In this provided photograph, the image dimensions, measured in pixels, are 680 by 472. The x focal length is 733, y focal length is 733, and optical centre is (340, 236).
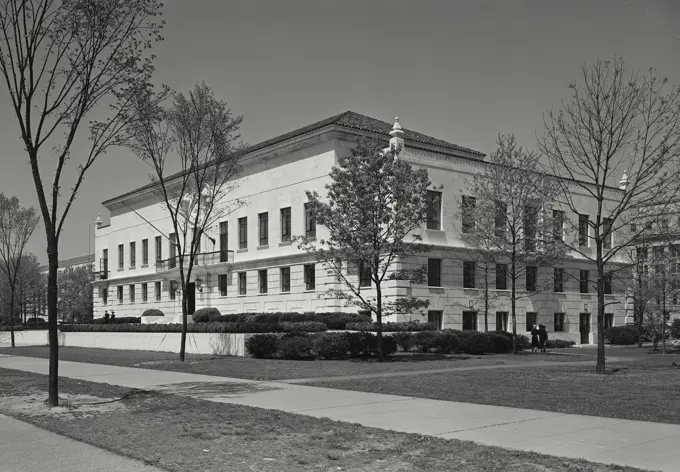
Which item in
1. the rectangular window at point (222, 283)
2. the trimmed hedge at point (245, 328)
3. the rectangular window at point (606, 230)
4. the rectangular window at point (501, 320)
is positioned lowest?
the rectangular window at point (501, 320)

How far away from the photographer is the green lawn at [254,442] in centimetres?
827

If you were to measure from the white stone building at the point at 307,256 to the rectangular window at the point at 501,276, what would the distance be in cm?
39

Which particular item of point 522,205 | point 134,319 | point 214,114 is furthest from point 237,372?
point 134,319

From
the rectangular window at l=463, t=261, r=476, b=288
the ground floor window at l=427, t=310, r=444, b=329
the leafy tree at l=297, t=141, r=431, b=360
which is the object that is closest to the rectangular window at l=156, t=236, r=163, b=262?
the ground floor window at l=427, t=310, r=444, b=329

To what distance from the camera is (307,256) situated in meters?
45.4

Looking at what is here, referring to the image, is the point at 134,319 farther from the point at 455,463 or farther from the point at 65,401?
the point at 455,463

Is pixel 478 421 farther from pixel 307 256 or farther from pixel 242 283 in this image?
pixel 242 283

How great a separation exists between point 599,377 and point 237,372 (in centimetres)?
1047

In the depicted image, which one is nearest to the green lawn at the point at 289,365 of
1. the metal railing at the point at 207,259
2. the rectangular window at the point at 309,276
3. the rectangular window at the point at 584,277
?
the rectangular window at the point at 309,276

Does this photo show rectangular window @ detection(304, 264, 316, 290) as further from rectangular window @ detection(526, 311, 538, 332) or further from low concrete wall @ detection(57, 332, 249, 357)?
rectangular window @ detection(526, 311, 538, 332)

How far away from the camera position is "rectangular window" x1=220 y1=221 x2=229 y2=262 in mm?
53562

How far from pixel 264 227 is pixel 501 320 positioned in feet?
55.7

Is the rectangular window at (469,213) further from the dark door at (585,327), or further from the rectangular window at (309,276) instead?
the dark door at (585,327)

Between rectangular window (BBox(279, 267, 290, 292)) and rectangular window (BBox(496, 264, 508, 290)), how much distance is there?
43.7 ft
